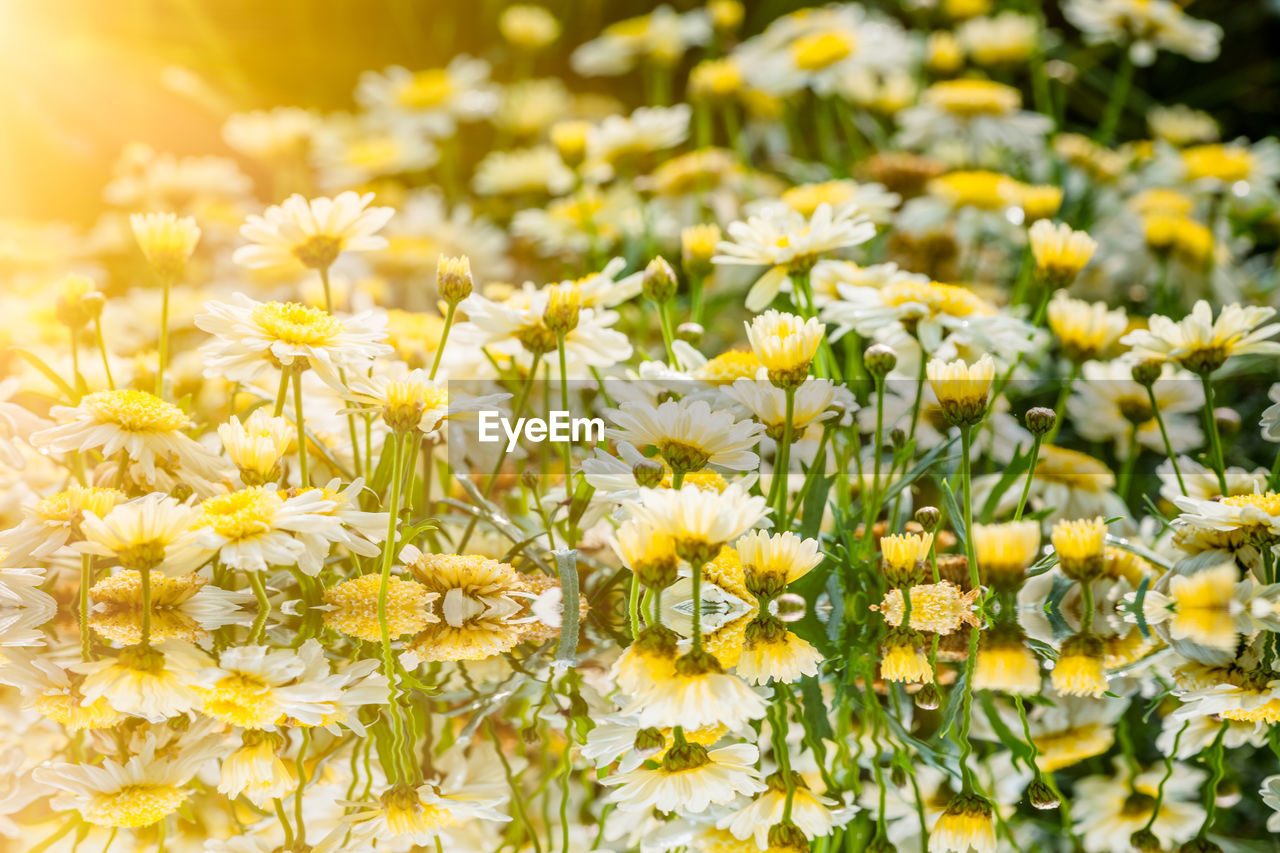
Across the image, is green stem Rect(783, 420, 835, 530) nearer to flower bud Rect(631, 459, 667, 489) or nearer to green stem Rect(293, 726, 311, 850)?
flower bud Rect(631, 459, 667, 489)

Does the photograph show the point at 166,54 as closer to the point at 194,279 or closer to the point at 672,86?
the point at 194,279

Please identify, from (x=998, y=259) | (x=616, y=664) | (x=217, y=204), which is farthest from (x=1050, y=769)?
(x=217, y=204)

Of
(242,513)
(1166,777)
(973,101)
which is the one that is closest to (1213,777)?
(1166,777)

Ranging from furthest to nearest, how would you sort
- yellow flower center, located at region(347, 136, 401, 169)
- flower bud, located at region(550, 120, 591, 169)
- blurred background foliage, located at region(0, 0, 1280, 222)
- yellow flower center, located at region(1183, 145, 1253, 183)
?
blurred background foliage, located at region(0, 0, 1280, 222)
yellow flower center, located at region(347, 136, 401, 169)
yellow flower center, located at region(1183, 145, 1253, 183)
flower bud, located at region(550, 120, 591, 169)

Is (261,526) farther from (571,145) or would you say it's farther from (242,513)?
(571,145)

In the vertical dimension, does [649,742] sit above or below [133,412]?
below

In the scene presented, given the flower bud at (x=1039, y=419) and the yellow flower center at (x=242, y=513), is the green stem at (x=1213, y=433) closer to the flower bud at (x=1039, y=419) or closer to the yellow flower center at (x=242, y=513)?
the flower bud at (x=1039, y=419)

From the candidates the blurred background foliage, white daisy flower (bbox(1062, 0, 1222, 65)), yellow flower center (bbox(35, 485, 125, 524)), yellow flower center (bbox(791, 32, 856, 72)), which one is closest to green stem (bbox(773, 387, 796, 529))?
yellow flower center (bbox(35, 485, 125, 524))
